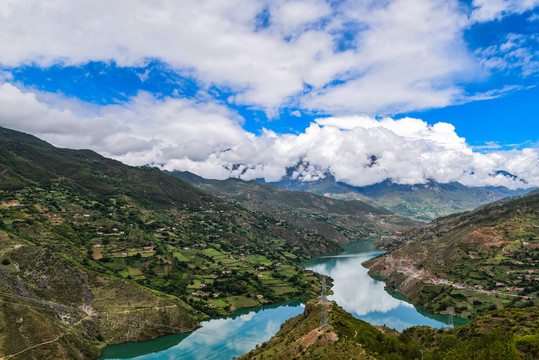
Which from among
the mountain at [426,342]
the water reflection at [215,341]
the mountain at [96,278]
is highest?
the mountain at [426,342]

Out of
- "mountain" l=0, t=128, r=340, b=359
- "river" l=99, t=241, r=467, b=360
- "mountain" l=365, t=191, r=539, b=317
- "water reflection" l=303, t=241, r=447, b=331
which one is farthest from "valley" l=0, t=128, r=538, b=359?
"water reflection" l=303, t=241, r=447, b=331

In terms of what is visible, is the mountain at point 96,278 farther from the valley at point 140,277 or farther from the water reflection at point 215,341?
the water reflection at point 215,341

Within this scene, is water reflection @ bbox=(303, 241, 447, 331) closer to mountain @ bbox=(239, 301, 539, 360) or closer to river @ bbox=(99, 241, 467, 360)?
river @ bbox=(99, 241, 467, 360)

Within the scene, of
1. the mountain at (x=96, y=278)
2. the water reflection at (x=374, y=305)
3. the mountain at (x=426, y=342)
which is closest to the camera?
the mountain at (x=426, y=342)

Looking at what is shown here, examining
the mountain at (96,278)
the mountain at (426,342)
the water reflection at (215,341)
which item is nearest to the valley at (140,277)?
the mountain at (96,278)

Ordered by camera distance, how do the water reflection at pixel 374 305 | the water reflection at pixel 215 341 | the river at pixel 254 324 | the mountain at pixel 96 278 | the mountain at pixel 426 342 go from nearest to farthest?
1. the mountain at pixel 426 342
2. the mountain at pixel 96 278
3. the water reflection at pixel 215 341
4. the river at pixel 254 324
5. the water reflection at pixel 374 305

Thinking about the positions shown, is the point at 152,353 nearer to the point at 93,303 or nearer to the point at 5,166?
the point at 93,303

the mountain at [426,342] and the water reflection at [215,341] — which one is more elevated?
the mountain at [426,342]

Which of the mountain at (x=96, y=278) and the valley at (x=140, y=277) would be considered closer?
the mountain at (x=96, y=278)
